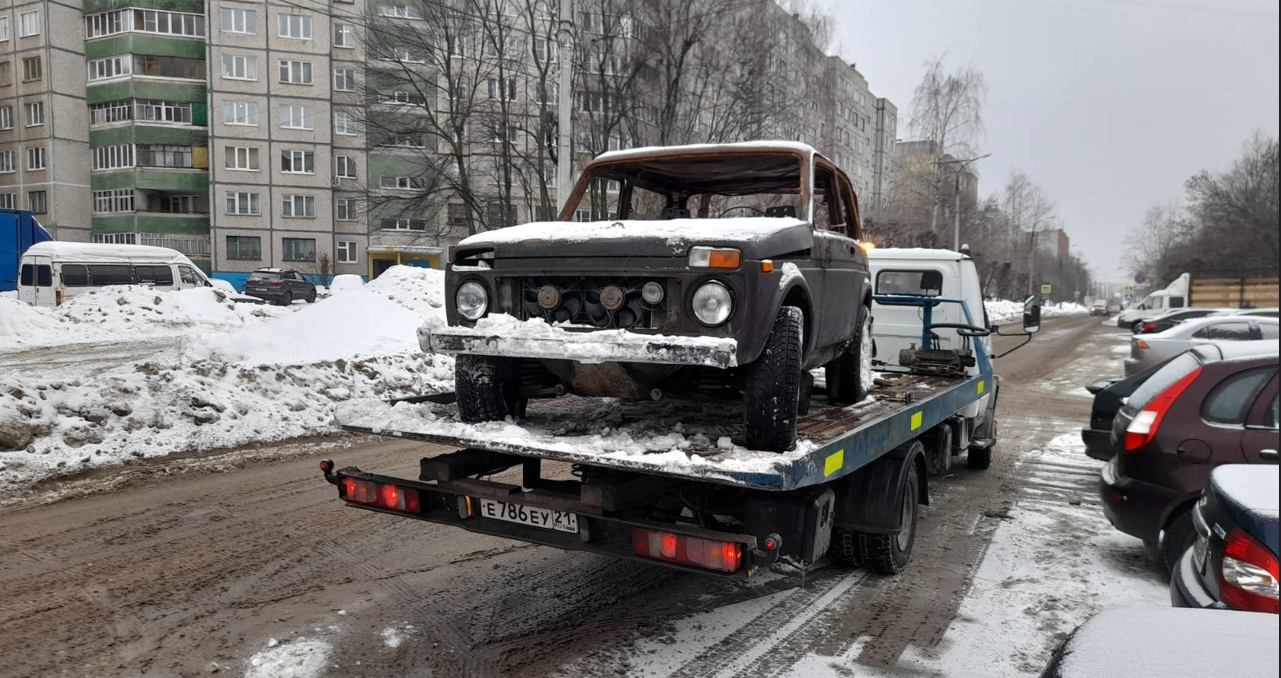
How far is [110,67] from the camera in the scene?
47.2 m

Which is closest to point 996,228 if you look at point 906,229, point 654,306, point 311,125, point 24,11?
point 906,229

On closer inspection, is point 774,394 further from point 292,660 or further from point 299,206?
point 299,206

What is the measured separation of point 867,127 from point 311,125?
1871 inches

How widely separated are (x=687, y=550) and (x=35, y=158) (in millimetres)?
58676

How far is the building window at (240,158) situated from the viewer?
46312 millimetres

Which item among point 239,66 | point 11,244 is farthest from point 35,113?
point 11,244

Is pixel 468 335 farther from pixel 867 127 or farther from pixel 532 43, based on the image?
pixel 867 127

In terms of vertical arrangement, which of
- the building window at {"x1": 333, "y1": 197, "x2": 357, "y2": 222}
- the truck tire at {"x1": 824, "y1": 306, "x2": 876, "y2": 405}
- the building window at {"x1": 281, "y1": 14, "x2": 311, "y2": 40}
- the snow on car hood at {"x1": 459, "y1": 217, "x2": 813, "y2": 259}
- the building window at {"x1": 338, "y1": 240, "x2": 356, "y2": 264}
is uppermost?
the building window at {"x1": 281, "y1": 14, "x2": 311, "y2": 40}

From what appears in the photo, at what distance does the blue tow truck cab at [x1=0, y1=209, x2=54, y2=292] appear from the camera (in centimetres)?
2523

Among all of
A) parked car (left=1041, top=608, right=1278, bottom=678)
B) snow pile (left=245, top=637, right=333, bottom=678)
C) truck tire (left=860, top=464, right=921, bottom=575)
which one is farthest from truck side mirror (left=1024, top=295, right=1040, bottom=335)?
snow pile (left=245, top=637, right=333, bottom=678)

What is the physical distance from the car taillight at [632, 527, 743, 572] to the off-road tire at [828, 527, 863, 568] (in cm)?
179

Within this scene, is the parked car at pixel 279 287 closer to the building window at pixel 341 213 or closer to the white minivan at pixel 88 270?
the white minivan at pixel 88 270

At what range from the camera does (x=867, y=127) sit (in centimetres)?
7238

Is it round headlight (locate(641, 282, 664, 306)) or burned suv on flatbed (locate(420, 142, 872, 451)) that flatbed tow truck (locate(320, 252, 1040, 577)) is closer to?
burned suv on flatbed (locate(420, 142, 872, 451))
